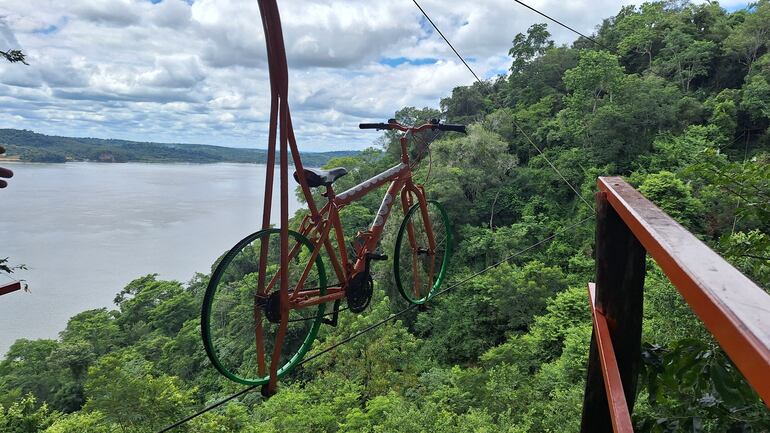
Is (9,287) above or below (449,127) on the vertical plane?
below

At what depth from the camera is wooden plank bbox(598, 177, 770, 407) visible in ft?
1.12

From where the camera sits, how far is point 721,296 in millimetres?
423

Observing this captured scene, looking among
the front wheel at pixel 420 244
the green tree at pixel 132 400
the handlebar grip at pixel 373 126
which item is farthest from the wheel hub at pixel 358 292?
the green tree at pixel 132 400

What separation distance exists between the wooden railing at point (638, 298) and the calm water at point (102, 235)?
13.3 meters

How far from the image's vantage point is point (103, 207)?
38.8 meters

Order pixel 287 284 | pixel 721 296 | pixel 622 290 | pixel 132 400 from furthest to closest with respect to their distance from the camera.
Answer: pixel 132 400, pixel 287 284, pixel 622 290, pixel 721 296

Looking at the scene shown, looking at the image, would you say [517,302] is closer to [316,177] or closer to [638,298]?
[316,177]

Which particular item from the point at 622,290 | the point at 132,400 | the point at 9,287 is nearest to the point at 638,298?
the point at 622,290

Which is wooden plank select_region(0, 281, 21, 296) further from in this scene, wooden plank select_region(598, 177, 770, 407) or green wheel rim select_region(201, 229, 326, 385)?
wooden plank select_region(598, 177, 770, 407)

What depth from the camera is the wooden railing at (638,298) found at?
1.21ft

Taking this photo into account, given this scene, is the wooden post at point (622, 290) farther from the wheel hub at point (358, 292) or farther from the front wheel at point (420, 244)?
the front wheel at point (420, 244)

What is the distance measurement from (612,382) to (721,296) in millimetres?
526

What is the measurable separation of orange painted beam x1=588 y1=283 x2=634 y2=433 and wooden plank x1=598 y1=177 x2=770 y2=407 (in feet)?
0.96

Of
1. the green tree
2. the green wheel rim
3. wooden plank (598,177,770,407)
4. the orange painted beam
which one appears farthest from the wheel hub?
the green tree
